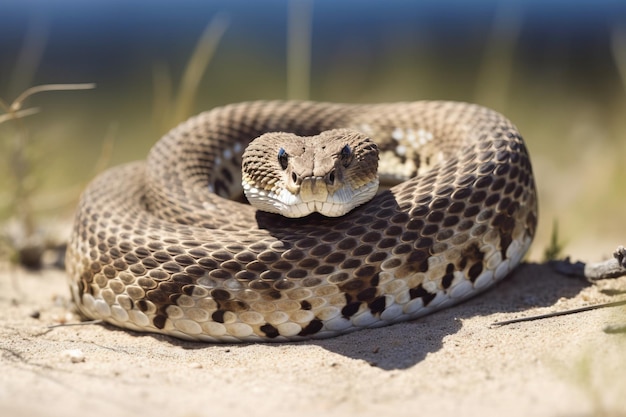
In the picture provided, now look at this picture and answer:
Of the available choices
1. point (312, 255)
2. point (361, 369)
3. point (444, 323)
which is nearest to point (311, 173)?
point (312, 255)

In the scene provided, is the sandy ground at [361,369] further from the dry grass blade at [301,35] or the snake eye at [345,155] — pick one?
the dry grass blade at [301,35]

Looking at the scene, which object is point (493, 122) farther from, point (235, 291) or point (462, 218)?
point (235, 291)

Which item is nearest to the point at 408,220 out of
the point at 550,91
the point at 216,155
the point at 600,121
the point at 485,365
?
the point at 485,365

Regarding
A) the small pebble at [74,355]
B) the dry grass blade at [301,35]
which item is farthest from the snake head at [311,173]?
the dry grass blade at [301,35]

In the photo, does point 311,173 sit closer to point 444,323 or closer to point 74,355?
point 444,323

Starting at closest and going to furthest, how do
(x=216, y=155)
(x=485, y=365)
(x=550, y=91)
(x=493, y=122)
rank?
(x=485, y=365)
(x=493, y=122)
(x=216, y=155)
(x=550, y=91)
